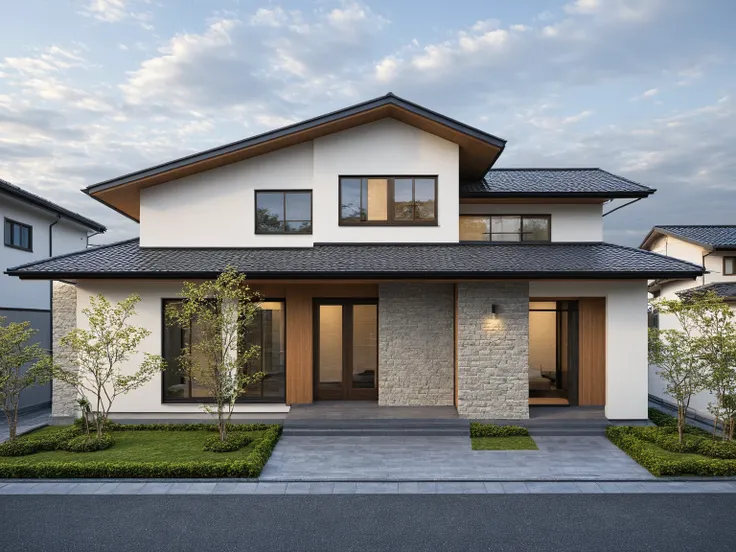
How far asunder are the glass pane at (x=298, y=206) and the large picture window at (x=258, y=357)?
99.9 inches

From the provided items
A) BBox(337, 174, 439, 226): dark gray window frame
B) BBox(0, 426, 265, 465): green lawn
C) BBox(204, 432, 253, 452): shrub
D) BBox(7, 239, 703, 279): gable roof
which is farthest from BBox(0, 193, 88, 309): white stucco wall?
BBox(337, 174, 439, 226): dark gray window frame

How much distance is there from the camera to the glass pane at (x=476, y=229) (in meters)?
14.6

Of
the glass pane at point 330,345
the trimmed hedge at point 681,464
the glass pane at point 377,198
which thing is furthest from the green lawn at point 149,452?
the trimmed hedge at point 681,464

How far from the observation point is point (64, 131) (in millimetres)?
22641

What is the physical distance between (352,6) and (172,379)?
1222cm

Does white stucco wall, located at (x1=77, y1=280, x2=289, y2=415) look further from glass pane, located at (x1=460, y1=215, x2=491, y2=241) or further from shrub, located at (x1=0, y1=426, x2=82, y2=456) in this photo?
glass pane, located at (x1=460, y1=215, x2=491, y2=241)

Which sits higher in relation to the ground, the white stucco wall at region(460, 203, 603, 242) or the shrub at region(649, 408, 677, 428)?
the white stucco wall at region(460, 203, 603, 242)

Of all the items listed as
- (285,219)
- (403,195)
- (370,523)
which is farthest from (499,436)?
(285,219)

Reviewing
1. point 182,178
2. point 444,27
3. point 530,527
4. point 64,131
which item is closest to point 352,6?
point 444,27

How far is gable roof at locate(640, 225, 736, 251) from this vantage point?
65.2 ft

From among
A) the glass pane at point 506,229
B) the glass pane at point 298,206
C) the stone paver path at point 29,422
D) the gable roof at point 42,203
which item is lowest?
the stone paver path at point 29,422

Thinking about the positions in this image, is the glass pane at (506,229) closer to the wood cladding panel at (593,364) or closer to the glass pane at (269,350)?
the wood cladding panel at (593,364)

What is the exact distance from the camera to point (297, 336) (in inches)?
515

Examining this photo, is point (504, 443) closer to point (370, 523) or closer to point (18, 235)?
point (370, 523)
